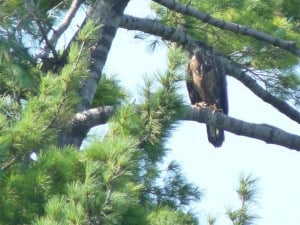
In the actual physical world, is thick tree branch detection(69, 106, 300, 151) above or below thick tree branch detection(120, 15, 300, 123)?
below

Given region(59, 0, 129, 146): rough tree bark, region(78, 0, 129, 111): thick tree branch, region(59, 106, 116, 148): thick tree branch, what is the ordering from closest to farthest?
region(59, 106, 116, 148): thick tree branch → region(59, 0, 129, 146): rough tree bark → region(78, 0, 129, 111): thick tree branch

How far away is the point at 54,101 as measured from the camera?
6.05 m

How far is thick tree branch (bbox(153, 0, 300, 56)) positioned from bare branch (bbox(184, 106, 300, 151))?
0.64m

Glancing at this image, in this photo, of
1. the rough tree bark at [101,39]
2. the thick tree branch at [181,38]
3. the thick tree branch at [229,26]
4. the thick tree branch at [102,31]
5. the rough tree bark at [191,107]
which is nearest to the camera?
the rough tree bark at [191,107]

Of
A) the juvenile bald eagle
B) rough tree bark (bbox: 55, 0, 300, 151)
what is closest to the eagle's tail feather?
the juvenile bald eagle

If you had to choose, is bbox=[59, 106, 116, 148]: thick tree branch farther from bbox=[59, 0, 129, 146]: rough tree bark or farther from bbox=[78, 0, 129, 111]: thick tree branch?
bbox=[78, 0, 129, 111]: thick tree branch

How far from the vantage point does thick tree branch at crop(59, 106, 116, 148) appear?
6996 millimetres

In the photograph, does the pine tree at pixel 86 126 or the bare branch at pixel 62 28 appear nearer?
the pine tree at pixel 86 126

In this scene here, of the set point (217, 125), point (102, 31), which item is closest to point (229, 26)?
point (102, 31)

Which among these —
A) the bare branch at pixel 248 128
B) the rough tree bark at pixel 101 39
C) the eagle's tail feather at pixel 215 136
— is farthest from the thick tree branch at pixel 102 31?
the eagle's tail feather at pixel 215 136

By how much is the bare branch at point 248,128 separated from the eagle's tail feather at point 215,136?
1612 mm

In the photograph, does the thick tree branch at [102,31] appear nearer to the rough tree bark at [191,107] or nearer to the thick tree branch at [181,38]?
the rough tree bark at [191,107]

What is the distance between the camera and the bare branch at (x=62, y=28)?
7219 millimetres

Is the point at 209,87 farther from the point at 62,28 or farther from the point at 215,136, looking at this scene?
the point at 62,28
